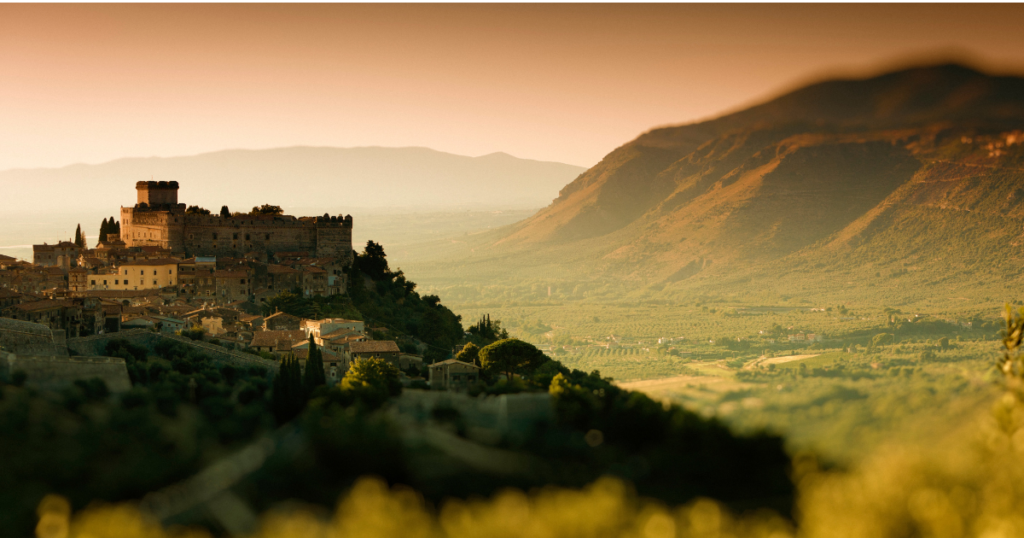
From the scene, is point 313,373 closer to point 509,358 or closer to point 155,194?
point 509,358

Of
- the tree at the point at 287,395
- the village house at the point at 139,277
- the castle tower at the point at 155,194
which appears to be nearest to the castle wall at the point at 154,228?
the castle tower at the point at 155,194

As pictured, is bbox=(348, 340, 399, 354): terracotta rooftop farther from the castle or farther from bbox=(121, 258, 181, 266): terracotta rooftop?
the castle

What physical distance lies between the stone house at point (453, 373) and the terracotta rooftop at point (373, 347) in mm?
2096

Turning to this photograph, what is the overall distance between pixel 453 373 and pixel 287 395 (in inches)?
352

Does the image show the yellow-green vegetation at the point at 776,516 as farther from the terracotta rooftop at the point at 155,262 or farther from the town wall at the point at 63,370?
the terracotta rooftop at the point at 155,262

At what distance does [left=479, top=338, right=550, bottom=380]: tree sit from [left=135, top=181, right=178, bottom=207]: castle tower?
25612 millimetres

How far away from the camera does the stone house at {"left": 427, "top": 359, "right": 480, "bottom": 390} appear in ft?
97.8

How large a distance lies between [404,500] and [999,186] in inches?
4085

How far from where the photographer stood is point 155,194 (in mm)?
50688

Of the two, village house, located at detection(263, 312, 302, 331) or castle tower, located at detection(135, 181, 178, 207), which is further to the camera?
castle tower, located at detection(135, 181, 178, 207)

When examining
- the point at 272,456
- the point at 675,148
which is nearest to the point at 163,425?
the point at 272,456

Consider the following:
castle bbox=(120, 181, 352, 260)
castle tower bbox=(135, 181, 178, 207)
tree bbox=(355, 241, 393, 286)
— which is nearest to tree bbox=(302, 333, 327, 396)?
castle bbox=(120, 181, 352, 260)

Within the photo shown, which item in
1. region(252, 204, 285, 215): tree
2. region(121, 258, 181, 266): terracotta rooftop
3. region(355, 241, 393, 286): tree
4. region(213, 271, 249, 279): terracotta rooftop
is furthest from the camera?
region(252, 204, 285, 215): tree

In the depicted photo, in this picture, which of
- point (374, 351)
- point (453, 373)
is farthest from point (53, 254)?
point (453, 373)
